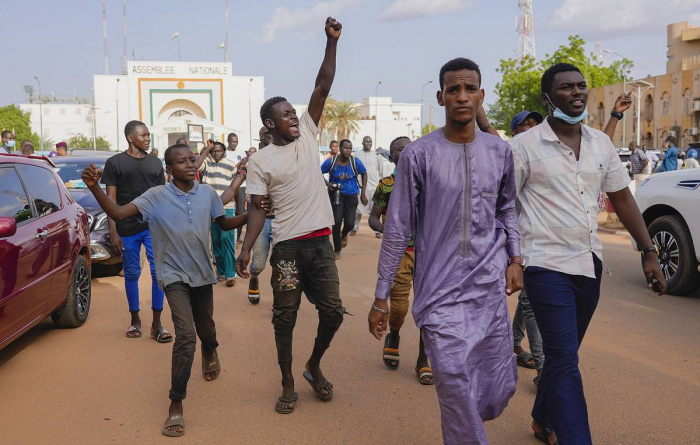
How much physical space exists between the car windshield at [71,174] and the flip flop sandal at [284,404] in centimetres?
710

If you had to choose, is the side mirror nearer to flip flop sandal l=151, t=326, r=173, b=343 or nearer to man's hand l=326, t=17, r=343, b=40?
flip flop sandal l=151, t=326, r=173, b=343

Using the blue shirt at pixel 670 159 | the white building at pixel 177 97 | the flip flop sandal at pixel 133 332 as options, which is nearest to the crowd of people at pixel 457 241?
the flip flop sandal at pixel 133 332

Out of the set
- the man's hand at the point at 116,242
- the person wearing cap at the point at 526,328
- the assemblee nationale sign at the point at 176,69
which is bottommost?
the person wearing cap at the point at 526,328

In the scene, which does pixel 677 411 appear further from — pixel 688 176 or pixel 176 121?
pixel 176 121

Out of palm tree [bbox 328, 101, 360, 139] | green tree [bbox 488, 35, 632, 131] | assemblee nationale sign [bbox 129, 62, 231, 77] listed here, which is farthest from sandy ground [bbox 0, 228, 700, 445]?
palm tree [bbox 328, 101, 360, 139]

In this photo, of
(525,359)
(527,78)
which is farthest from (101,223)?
(527,78)

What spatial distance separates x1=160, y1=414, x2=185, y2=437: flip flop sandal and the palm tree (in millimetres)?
79006

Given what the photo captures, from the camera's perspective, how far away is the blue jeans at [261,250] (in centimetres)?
834

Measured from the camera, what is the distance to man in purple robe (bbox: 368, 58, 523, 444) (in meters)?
3.15

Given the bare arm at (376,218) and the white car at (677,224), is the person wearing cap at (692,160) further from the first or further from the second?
the bare arm at (376,218)

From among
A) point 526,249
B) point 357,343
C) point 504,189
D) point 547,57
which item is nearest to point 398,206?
point 504,189

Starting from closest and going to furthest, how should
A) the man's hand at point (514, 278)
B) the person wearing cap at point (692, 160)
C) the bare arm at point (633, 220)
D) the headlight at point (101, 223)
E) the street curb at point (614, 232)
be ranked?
the man's hand at point (514, 278) < the bare arm at point (633, 220) < the headlight at point (101, 223) < the street curb at point (614, 232) < the person wearing cap at point (692, 160)

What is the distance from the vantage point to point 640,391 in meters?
4.84

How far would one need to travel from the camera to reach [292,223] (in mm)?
4625
